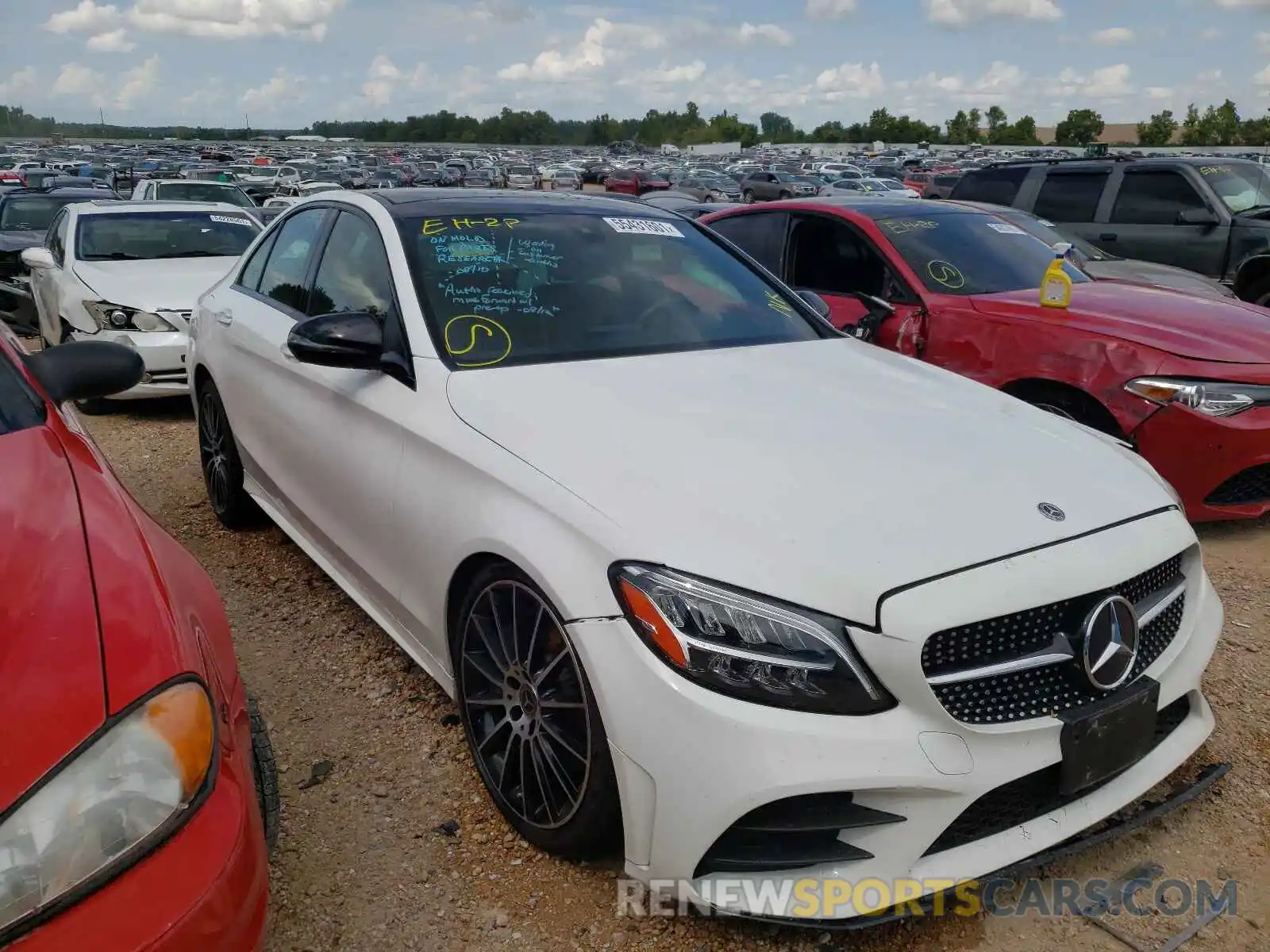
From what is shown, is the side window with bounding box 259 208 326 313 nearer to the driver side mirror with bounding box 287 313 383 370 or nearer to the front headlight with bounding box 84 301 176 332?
the driver side mirror with bounding box 287 313 383 370

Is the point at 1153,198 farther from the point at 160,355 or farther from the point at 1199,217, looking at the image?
the point at 160,355

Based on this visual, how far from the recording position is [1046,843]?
81.4 inches

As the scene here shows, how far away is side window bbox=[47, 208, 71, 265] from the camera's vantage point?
801 cm

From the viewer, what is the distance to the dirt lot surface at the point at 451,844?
2203 millimetres

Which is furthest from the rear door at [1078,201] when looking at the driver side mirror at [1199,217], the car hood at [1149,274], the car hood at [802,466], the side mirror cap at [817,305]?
the car hood at [802,466]

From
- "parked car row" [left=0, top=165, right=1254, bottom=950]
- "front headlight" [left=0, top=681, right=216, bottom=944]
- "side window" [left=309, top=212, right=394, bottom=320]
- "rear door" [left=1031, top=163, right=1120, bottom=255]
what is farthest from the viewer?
"rear door" [left=1031, top=163, right=1120, bottom=255]

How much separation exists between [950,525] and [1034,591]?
8.6 inches

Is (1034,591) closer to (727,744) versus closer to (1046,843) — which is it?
(1046,843)

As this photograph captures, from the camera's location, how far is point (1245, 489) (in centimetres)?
438

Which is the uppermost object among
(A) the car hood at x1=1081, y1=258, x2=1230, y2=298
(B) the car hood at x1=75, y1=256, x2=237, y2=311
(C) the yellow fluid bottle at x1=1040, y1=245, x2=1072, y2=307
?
(C) the yellow fluid bottle at x1=1040, y1=245, x2=1072, y2=307

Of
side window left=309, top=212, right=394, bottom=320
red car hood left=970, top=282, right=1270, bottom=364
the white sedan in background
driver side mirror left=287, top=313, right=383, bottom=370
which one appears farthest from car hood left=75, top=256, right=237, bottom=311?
red car hood left=970, top=282, right=1270, bottom=364

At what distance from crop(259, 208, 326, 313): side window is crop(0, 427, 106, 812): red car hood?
2.08 m

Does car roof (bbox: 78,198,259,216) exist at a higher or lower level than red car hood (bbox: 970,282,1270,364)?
higher

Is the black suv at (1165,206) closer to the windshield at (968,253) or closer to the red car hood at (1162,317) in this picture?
the windshield at (968,253)
